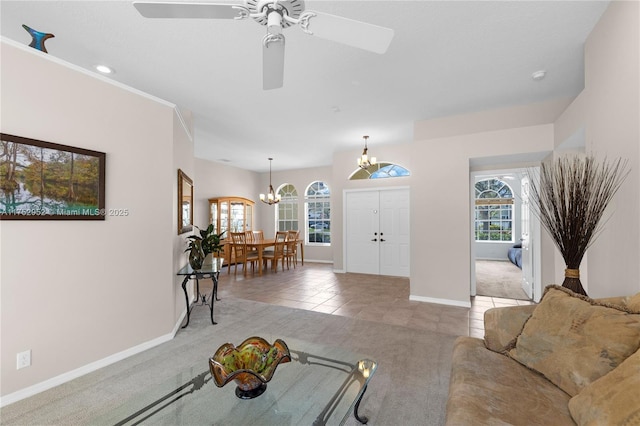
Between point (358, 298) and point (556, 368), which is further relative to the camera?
point (358, 298)

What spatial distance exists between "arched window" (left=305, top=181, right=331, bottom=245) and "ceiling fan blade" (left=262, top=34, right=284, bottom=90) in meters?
6.55

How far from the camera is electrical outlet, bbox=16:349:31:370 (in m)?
2.00

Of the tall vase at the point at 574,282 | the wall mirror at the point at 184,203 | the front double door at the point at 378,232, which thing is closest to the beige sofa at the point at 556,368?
the tall vase at the point at 574,282

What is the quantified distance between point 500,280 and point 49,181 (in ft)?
23.4

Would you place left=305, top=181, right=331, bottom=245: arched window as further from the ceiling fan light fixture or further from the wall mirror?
the ceiling fan light fixture

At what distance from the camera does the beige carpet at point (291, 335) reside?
183 cm

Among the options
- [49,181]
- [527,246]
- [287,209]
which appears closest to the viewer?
[49,181]

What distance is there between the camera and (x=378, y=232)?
21.4 ft

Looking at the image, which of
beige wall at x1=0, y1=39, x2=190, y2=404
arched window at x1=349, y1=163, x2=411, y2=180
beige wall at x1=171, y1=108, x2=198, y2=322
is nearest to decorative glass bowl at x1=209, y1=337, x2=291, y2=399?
beige wall at x1=0, y1=39, x2=190, y2=404

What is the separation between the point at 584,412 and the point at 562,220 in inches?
54.6

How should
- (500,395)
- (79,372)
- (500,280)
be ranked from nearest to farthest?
(500,395) < (79,372) < (500,280)

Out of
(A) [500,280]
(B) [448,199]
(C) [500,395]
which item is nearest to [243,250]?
(B) [448,199]

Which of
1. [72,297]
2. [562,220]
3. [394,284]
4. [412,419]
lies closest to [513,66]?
[562,220]

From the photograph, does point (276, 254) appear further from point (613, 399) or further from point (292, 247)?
point (613, 399)
